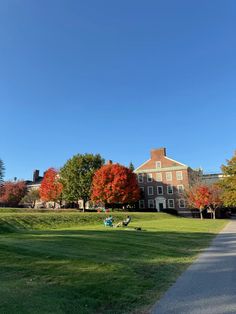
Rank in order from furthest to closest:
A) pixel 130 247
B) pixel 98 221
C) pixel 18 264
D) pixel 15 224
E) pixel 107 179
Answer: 1. pixel 107 179
2. pixel 98 221
3. pixel 15 224
4. pixel 130 247
5. pixel 18 264

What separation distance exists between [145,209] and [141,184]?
5.79 m

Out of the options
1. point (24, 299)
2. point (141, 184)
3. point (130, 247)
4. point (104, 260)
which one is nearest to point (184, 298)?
point (24, 299)

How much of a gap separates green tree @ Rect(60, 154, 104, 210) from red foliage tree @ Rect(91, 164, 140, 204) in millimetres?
3413

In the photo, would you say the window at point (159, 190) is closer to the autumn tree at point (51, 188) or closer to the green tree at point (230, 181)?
the autumn tree at point (51, 188)

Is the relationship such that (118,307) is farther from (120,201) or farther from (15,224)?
(120,201)

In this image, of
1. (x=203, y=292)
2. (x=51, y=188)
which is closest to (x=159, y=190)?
(x=51, y=188)

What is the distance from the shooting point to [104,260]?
973 cm

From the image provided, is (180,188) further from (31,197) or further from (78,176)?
(31,197)

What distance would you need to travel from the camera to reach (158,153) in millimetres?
66688

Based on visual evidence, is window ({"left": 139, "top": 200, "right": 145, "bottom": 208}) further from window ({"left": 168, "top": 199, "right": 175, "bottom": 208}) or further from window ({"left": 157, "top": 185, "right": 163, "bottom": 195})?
window ({"left": 168, "top": 199, "right": 175, "bottom": 208})

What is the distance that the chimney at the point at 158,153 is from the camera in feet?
218

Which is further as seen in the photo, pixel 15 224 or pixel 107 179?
pixel 107 179

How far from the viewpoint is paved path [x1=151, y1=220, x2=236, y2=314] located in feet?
18.5

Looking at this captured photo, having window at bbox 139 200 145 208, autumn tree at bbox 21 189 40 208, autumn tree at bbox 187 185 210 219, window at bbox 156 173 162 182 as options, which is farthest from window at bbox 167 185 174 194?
autumn tree at bbox 21 189 40 208
